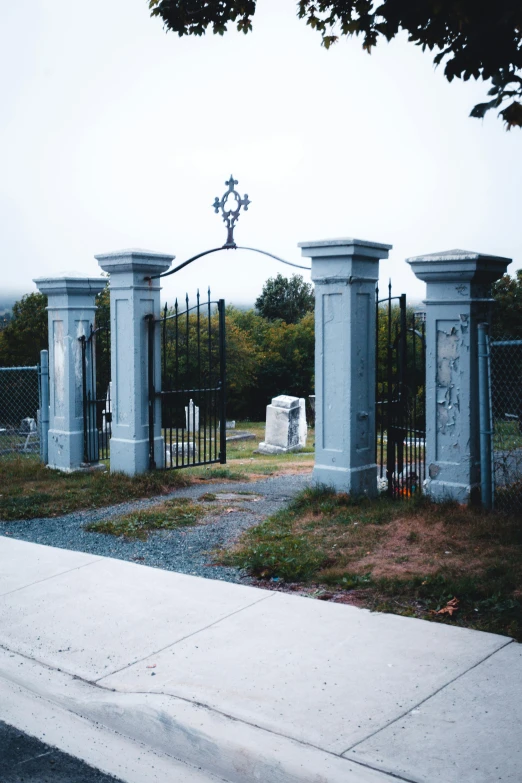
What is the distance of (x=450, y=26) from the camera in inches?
197

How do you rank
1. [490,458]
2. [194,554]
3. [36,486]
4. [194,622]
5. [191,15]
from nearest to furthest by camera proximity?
[194,622] → [191,15] → [194,554] → [490,458] → [36,486]

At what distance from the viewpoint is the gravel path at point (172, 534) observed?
6.87 m

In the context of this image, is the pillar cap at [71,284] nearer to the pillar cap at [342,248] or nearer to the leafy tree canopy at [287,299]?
the pillar cap at [342,248]

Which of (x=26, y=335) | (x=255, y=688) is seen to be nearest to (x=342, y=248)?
(x=255, y=688)

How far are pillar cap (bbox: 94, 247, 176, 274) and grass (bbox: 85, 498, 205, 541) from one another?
10.7ft

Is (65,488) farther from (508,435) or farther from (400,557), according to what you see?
(508,435)

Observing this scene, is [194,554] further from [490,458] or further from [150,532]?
[490,458]

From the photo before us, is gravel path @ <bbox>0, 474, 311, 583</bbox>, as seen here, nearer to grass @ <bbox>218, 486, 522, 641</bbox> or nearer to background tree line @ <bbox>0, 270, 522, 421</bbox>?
grass @ <bbox>218, 486, 522, 641</bbox>

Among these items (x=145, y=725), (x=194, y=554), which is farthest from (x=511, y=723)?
(x=194, y=554)

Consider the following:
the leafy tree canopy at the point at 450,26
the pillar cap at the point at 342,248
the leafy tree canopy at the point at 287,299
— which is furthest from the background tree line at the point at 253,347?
the leafy tree canopy at the point at 450,26

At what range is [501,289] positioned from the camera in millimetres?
24922

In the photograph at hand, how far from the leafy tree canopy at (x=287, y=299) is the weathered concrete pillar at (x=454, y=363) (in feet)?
146

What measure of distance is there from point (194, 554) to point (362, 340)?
3.08 metres

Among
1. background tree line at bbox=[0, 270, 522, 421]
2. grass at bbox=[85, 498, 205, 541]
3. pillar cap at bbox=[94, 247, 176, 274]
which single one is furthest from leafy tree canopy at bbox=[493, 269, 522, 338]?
grass at bbox=[85, 498, 205, 541]
